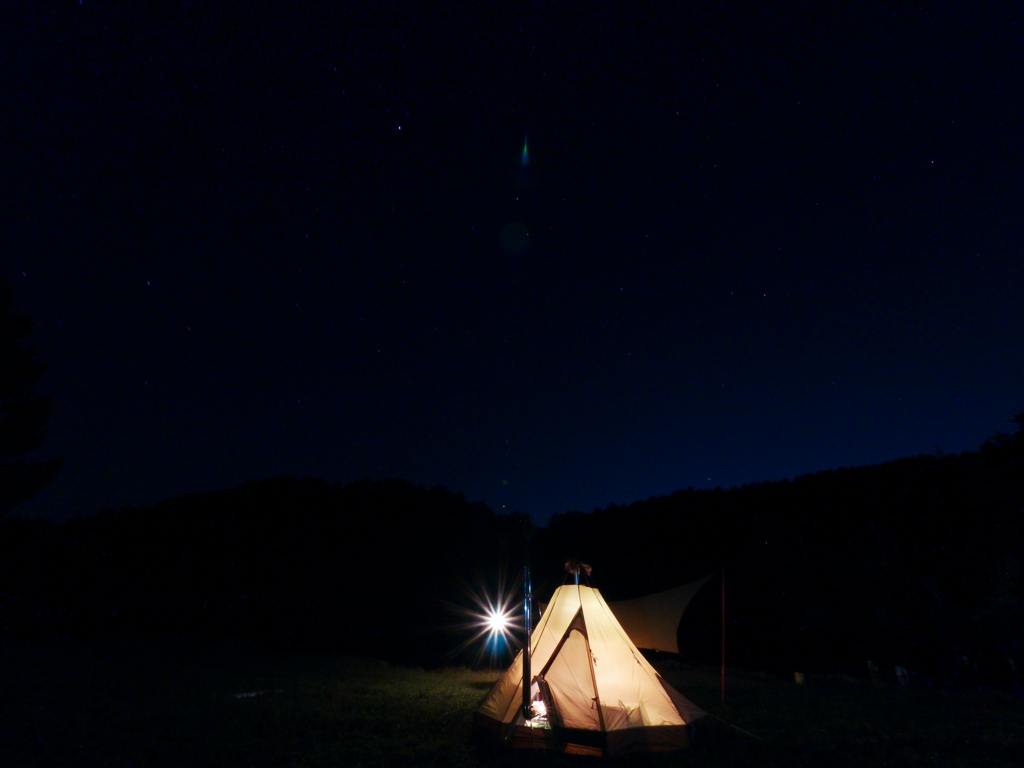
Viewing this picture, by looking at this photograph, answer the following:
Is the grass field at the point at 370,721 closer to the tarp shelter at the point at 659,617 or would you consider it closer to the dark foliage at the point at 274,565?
the tarp shelter at the point at 659,617

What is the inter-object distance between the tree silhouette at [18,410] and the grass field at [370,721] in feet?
24.2

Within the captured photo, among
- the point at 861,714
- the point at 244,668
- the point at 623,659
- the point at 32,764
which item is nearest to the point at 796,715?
the point at 861,714

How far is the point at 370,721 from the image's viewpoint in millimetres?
9086

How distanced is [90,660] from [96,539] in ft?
33.8

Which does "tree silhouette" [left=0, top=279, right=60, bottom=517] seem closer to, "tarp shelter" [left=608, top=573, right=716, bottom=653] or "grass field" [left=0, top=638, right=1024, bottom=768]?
"grass field" [left=0, top=638, right=1024, bottom=768]

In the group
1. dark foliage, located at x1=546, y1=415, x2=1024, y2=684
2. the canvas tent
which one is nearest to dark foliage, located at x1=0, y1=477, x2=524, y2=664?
dark foliage, located at x1=546, y1=415, x2=1024, y2=684

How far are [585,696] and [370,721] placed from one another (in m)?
3.58

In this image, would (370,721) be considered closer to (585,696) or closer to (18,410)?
(585,696)

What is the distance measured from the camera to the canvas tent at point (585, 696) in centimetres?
743

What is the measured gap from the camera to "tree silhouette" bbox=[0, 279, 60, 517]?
64.1 ft

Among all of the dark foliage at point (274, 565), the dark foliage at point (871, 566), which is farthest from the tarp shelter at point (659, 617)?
the dark foliage at point (274, 565)

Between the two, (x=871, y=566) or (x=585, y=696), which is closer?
(x=585, y=696)

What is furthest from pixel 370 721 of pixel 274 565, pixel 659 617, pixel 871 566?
pixel 274 565

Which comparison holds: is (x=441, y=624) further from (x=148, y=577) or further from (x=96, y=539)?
(x=96, y=539)
